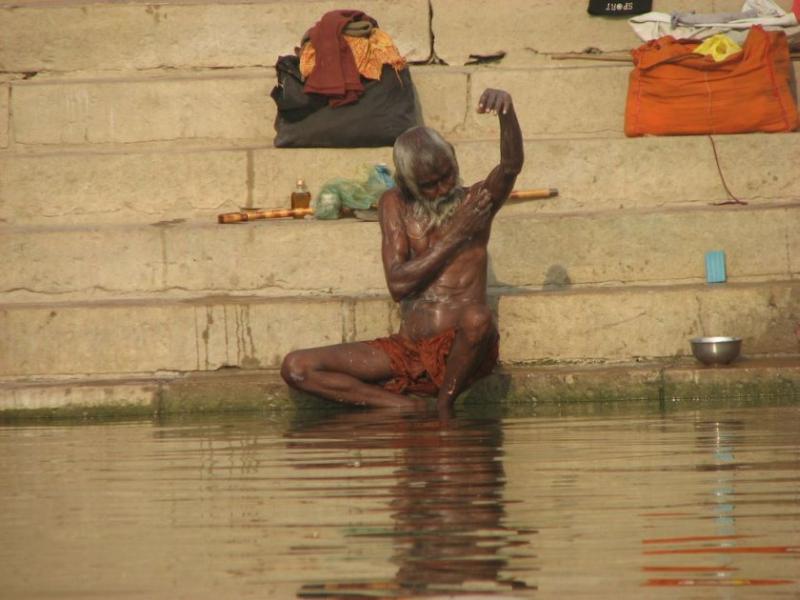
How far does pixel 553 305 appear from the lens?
31.1 ft

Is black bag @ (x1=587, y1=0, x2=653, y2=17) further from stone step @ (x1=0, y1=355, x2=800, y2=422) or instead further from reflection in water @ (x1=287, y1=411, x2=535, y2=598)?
reflection in water @ (x1=287, y1=411, x2=535, y2=598)

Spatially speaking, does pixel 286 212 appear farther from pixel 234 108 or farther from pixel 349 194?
pixel 234 108

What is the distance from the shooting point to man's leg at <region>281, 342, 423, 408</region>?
29.7 feet

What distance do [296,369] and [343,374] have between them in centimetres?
26

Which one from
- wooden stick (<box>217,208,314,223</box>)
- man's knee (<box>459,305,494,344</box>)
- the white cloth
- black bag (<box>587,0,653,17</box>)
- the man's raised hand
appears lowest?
man's knee (<box>459,305,494,344</box>)

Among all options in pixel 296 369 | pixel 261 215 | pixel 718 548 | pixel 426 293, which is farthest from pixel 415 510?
pixel 261 215

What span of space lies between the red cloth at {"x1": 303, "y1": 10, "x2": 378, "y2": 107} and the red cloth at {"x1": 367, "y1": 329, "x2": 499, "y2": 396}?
2.21 m

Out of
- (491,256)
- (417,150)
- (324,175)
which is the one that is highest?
(417,150)

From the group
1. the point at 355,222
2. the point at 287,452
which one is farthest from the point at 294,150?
the point at 287,452

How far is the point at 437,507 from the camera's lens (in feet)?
17.4

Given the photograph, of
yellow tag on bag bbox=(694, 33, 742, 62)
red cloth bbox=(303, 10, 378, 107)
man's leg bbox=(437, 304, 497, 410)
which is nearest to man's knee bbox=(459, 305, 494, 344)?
man's leg bbox=(437, 304, 497, 410)

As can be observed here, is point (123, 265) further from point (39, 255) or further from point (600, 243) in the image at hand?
point (600, 243)

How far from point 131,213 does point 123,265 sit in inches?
29.9

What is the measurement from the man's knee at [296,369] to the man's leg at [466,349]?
75cm
